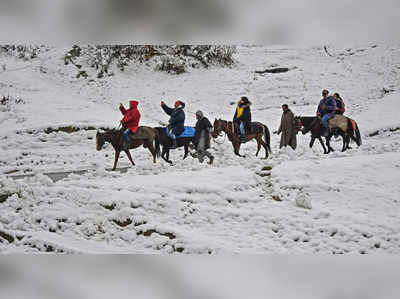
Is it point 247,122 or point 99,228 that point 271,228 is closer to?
point 99,228

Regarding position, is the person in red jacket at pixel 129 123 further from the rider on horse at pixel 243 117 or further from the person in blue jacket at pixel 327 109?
the person in blue jacket at pixel 327 109

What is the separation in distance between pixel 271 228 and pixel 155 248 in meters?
1.54

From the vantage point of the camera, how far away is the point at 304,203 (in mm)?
4871

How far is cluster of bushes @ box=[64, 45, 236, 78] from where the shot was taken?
48.3ft

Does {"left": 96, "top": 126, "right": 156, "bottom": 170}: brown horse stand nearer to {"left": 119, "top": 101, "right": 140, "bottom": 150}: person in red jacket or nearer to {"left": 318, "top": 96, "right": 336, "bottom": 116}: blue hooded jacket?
{"left": 119, "top": 101, "right": 140, "bottom": 150}: person in red jacket

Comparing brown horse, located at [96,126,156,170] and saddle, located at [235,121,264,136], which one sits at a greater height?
saddle, located at [235,121,264,136]

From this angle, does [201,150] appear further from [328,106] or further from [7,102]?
[7,102]

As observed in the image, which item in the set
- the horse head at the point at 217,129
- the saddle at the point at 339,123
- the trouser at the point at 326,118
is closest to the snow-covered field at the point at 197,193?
the horse head at the point at 217,129

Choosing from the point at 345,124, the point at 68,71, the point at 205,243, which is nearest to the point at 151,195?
the point at 205,243

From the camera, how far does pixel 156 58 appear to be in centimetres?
1574

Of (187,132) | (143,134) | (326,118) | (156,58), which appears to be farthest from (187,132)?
(156,58)

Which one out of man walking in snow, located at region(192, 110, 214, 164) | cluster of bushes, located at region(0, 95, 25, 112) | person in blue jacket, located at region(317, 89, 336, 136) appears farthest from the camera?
cluster of bushes, located at region(0, 95, 25, 112)

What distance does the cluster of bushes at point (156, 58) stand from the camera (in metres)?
14.7

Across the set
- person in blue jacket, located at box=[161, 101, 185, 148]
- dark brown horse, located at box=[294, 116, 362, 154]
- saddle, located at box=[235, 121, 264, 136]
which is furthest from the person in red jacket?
dark brown horse, located at box=[294, 116, 362, 154]
